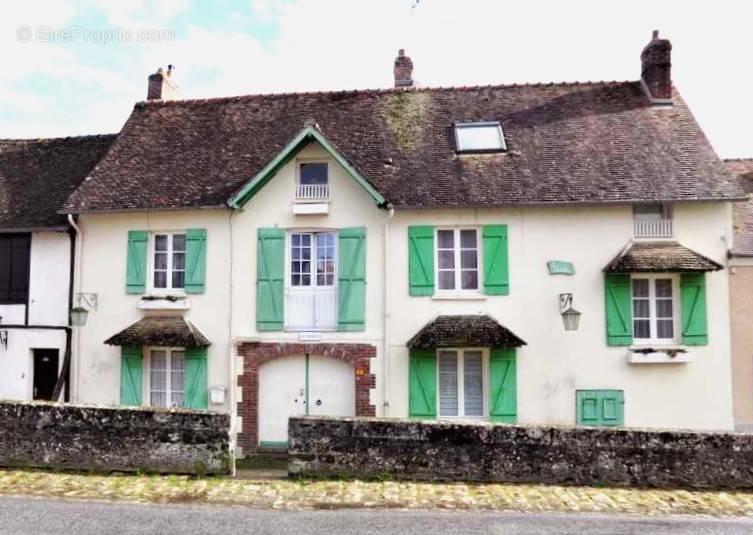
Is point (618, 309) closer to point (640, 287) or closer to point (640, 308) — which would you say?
point (640, 308)

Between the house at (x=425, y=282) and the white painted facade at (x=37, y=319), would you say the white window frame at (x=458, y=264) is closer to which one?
the house at (x=425, y=282)

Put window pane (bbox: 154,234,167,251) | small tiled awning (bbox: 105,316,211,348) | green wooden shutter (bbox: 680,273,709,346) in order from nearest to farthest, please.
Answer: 1. green wooden shutter (bbox: 680,273,709,346)
2. small tiled awning (bbox: 105,316,211,348)
3. window pane (bbox: 154,234,167,251)

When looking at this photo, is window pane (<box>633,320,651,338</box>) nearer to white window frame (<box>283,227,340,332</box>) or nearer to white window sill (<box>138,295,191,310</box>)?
white window frame (<box>283,227,340,332</box>)

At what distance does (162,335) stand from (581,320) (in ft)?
28.6

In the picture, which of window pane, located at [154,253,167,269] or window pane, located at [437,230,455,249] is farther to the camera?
window pane, located at [154,253,167,269]

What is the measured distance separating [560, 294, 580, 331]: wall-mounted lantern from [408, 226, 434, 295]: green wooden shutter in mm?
2663

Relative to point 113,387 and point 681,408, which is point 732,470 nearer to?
point 681,408

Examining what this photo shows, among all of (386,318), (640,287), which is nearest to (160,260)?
A: (386,318)

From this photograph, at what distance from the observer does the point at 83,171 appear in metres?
15.0

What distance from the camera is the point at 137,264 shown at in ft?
42.0

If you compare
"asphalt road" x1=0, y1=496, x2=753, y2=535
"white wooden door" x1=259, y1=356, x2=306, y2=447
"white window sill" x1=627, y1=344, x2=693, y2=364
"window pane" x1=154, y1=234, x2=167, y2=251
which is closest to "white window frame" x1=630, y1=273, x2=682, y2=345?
"white window sill" x1=627, y1=344, x2=693, y2=364

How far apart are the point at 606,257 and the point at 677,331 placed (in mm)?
2033

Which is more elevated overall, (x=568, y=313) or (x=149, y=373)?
(x=568, y=313)

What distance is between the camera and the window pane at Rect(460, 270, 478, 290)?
1221cm
